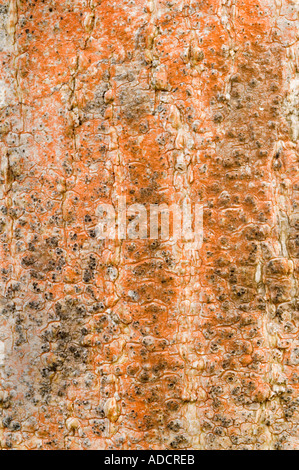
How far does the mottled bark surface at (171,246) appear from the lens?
6.55 ft

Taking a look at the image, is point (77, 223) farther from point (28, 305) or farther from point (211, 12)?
point (211, 12)

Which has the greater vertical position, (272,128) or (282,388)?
(272,128)

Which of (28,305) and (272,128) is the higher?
(272,128)

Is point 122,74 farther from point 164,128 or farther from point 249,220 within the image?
point 249,220

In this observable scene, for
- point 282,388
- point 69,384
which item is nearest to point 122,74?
point 69,384

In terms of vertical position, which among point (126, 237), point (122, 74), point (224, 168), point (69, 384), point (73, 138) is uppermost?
point (122, 74)

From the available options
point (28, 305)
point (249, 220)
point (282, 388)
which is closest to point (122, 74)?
point (249, 220)

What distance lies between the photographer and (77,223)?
→ 6.73 feet

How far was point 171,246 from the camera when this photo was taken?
2.02 metres

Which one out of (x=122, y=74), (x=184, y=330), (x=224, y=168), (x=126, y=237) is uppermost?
(x=122, y=74)

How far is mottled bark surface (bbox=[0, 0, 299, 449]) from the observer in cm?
200

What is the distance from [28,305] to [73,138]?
740mm

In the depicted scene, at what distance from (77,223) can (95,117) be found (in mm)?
457

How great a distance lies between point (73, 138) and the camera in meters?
2.06
